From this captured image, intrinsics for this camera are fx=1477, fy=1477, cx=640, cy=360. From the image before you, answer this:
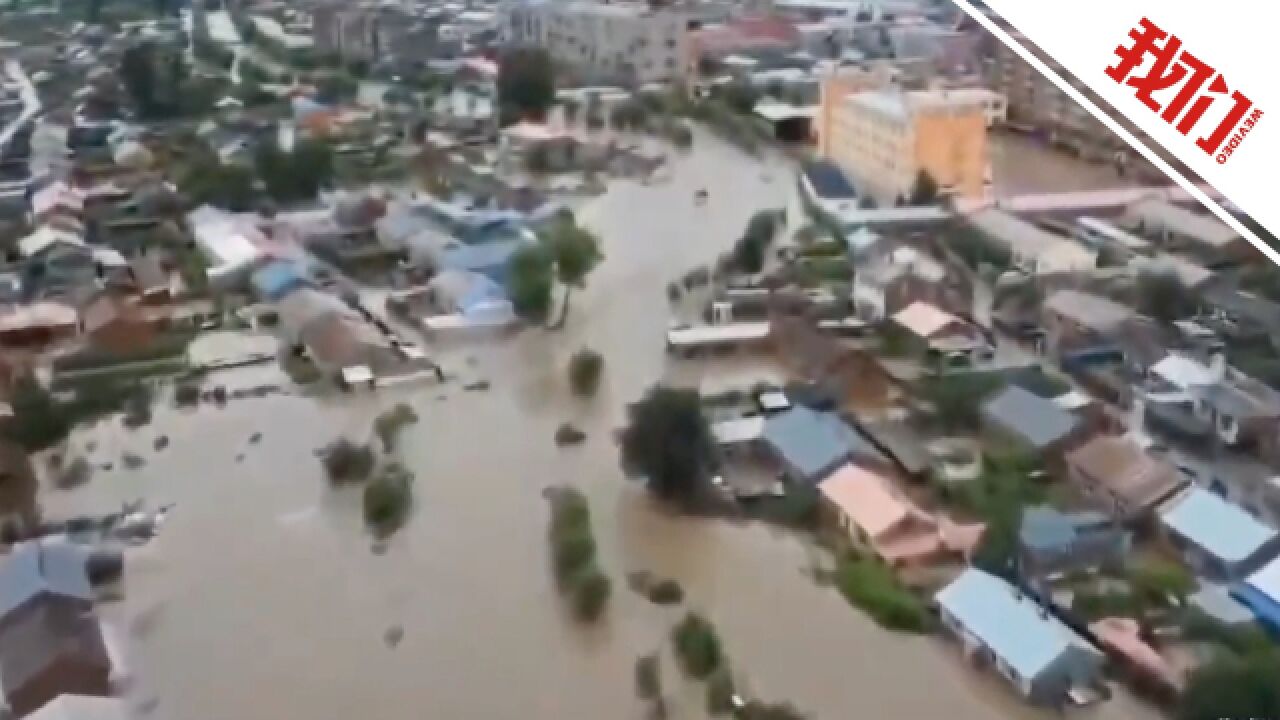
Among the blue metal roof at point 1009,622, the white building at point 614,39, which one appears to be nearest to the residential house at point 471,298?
the blue metal roof at point 1009,622

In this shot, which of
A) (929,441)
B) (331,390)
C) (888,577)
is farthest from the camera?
(331,390)

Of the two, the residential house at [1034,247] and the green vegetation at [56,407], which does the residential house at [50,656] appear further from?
the residential house at [1034,247]

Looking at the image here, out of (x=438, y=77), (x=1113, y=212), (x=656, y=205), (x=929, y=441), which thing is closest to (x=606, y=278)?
(x=656, y=205)

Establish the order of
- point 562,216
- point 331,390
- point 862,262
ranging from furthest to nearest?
point 562,216 → point 862,262 → point 331,390

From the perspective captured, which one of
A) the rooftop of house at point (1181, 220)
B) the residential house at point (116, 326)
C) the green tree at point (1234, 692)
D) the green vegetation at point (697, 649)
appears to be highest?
the green tree at point (1234, 692)

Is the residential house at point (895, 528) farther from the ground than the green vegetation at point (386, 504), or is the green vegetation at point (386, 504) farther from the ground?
the residential house at point (895, 528)

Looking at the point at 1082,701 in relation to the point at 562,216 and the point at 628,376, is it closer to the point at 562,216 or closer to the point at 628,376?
the point at 628,376

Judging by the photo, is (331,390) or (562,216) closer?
(331,390)

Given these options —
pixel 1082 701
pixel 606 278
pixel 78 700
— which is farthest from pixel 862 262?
pixel 78 700
